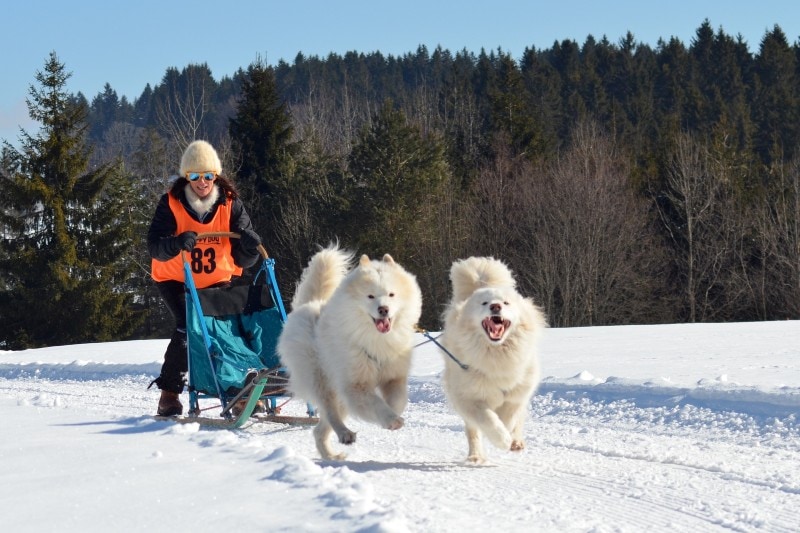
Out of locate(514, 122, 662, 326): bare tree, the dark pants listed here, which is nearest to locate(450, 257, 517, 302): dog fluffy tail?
the dark pants

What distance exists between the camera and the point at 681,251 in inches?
1217

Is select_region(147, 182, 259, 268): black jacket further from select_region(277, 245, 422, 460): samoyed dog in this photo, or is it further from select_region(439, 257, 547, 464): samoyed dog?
select_region(439, 257, 547, 464): samoyed dog

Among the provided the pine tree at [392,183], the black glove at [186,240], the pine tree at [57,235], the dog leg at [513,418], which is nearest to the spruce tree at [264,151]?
the pine tree at [392,183]

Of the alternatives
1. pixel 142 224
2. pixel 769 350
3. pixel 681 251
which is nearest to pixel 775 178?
pixel 681 251

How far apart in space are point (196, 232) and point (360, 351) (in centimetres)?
178

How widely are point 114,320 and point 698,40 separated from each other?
44.2m

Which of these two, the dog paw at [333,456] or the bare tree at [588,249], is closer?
the dog paw at [333,456]

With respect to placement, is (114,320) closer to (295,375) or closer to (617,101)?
(295,375)

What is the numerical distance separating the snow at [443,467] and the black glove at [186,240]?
1.09 m

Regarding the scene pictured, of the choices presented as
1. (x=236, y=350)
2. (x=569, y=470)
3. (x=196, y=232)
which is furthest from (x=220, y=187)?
(x=569, y=470)

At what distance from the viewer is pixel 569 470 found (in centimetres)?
483

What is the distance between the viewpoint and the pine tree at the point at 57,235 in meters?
26.9

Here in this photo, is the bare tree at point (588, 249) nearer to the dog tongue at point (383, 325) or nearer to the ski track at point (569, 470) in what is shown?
the ski track at point (569, 470)

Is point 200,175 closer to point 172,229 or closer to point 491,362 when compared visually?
point 172,229
